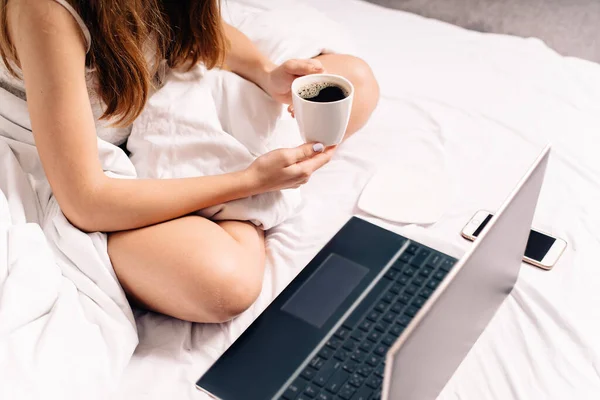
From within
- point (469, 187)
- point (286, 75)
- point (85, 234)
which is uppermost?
point (286, 75)

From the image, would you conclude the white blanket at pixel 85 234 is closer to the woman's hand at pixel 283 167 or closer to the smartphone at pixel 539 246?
the woman's hand at pixel 283 167

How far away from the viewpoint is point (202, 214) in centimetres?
106

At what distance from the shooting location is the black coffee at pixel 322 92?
96 centimetres

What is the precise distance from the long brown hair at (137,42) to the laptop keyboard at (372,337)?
50 centimetres

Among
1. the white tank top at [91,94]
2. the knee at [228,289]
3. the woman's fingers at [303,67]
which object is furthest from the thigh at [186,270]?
the woman's fingers at [303,67]

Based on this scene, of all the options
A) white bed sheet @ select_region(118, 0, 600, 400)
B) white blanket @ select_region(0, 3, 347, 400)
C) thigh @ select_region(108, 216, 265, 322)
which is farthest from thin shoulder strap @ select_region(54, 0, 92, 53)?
white bed sheet @ select_region(118, 0, 600, 400)

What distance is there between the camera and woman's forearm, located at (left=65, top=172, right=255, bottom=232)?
95cm

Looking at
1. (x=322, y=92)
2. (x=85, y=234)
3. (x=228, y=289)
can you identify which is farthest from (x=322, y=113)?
(x=85, y=234)

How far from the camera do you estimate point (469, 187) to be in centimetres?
121

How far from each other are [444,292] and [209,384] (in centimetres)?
41

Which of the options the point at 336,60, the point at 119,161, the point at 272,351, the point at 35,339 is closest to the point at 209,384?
the point at 272,351

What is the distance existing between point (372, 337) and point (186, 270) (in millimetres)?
288

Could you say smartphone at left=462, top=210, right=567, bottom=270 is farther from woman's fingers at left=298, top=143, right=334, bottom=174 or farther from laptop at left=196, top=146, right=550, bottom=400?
woman's fingers at left=298, top=143, right=334, bottom=174

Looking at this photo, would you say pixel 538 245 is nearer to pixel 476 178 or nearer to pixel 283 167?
pixel 476 178
